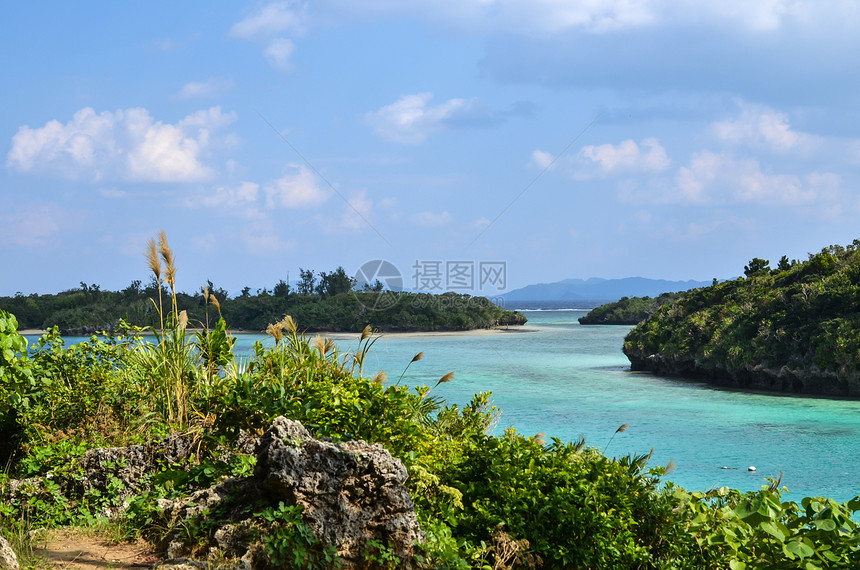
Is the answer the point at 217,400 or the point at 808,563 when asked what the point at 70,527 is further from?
the point at 808,563

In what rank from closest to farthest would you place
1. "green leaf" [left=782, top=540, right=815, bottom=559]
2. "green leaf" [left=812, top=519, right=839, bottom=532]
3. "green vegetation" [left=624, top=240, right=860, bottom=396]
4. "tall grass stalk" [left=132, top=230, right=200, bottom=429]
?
"green leaf" [left=782, top=540, right=815, bottom=559] → "green leaf" [left=812, top=519, right=839, bottom=532] → "tall grass stalk" [left=132, top=230, right=200, bottom=429] → "green vegetation" [left=624, top=240, right=860, bottom=396]

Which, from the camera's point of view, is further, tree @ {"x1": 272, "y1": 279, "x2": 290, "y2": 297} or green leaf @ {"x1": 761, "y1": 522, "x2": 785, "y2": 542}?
tree @ {"x1": 272, "y1": 279, "x2": 290, "y2": 297}

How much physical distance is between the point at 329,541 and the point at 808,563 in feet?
9.40

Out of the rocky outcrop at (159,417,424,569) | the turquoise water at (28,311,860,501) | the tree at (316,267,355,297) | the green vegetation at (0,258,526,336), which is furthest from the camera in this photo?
the tree at (316,267,355,297)

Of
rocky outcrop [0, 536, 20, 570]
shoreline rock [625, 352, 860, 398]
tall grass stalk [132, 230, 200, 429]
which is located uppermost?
tall grass stalk [132, 230, 200, 429]

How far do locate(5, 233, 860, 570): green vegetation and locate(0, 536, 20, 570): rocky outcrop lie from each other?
0.25 meters

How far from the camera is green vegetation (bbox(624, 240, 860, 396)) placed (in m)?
26.4

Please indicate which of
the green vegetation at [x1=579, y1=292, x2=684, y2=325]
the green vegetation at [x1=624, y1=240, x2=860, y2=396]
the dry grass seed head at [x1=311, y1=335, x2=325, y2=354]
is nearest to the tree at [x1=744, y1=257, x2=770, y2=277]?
the green vegetation at [x1=624, y1=240, x2=860, y2=396]

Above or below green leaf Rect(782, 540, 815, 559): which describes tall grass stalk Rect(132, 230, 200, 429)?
above

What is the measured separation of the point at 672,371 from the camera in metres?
34.7

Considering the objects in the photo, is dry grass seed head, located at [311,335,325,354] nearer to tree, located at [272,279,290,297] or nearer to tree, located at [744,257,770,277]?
tree, located at [744,257,770,277]

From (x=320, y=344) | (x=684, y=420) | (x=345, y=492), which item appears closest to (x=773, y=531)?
(x=345, y=492)

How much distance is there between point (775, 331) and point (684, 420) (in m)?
8.52

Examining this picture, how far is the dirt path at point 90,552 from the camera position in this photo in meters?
4.68
